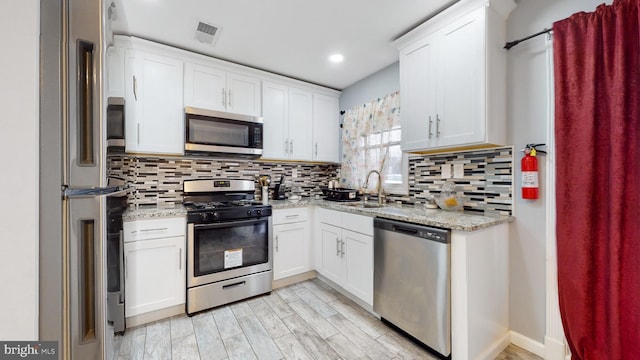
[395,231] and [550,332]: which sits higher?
[395,231]

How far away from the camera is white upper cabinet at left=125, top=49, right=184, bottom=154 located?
2.26 meters

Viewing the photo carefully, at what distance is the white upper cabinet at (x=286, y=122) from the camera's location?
9.66ft

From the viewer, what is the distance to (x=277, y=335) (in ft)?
6.13

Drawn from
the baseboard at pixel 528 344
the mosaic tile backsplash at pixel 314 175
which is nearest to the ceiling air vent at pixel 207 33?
the mosaic tile backsplash at pixel 314 175

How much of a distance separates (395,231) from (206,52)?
2.50 m

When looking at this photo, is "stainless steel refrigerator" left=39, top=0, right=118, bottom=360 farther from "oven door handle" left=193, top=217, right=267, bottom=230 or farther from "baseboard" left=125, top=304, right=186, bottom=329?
"baseboard" left=125, top=304, right=186, bottom=329

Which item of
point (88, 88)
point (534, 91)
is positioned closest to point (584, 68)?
point (534, 91)

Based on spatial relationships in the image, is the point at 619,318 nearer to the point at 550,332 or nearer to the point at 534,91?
the point at 550,332

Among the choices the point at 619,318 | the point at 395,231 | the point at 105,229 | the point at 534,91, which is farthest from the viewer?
the point at 395,231

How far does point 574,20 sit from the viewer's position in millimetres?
1481

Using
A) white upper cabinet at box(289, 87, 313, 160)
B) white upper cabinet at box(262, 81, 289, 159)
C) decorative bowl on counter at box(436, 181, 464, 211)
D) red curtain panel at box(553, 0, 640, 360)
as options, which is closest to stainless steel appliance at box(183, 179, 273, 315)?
white upper cabinet at box(262, 81, 289, 159)

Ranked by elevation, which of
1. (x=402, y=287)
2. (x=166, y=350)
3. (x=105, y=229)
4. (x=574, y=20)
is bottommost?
(x=166, y=350)

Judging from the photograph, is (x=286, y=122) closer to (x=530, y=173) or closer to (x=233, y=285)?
(x=233, y=285)
